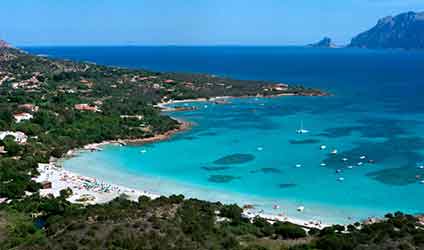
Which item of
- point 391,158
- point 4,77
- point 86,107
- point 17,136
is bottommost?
point 391,158

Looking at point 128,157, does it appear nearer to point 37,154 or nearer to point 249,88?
point 37,154

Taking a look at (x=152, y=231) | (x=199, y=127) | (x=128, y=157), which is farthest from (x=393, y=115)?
(x=152, y=231)

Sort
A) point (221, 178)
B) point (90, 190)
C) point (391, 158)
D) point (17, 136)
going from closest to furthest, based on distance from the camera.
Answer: point (90, 190) → point (221, 178) → point (391, 158) → point (17, 136)

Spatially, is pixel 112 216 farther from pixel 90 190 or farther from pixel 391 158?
pixel 391 158

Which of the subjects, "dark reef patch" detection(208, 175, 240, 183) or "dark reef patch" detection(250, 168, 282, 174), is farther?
"dark reef patch" detection(250, 168, 282, 174)

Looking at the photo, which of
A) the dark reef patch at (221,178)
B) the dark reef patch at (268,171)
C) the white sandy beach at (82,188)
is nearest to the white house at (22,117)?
the white sandy beach at (82,188)

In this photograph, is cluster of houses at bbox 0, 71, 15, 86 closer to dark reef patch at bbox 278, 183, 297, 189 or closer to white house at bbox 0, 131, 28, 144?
white house at bbox 0, 131, 28, 144

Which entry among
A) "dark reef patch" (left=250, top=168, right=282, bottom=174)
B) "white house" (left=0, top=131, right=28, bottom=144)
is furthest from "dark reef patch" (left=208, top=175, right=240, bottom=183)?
"white house" (left=0, top=131, right=28, bottom=144)

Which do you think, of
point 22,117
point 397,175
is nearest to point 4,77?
point 22,117
